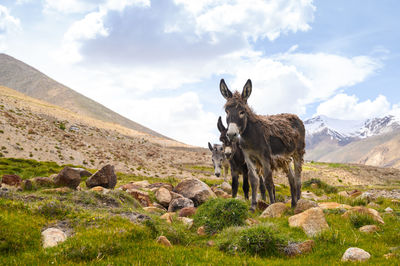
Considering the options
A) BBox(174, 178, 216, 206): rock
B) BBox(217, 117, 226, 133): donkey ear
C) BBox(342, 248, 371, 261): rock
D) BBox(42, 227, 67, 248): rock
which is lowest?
BBox(42, 227, 67, 248): rock

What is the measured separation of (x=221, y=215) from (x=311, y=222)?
9.38ft

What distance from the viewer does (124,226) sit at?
7574 mm

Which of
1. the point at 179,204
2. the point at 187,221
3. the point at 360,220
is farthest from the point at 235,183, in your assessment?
the point at 360,220

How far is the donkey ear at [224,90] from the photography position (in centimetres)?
1130

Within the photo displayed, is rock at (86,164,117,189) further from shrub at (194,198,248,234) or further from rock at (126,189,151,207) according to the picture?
shrub at (194,198,248,234)

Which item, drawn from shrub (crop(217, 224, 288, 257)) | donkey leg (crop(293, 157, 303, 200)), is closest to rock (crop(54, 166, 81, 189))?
shrub (crop(217, 224, 288, 257))

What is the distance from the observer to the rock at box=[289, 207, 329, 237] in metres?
8.13

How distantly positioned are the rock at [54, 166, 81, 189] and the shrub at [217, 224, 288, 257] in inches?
381

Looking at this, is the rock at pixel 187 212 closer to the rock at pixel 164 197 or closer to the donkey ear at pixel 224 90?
the rock at pixel 164 197

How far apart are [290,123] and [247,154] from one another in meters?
3.13

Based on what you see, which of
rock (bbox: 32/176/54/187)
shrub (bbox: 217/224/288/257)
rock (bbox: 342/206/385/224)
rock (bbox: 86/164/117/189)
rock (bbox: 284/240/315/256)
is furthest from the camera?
rock (bbox: 86/164/117/189)

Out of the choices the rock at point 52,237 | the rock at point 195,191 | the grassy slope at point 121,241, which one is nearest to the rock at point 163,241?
the grassy slope at point 121,241

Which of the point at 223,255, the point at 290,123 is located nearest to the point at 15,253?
the point at 223,255

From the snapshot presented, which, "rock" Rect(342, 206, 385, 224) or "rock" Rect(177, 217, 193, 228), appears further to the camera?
"rock" Rect(177, 217, 193, 228)
